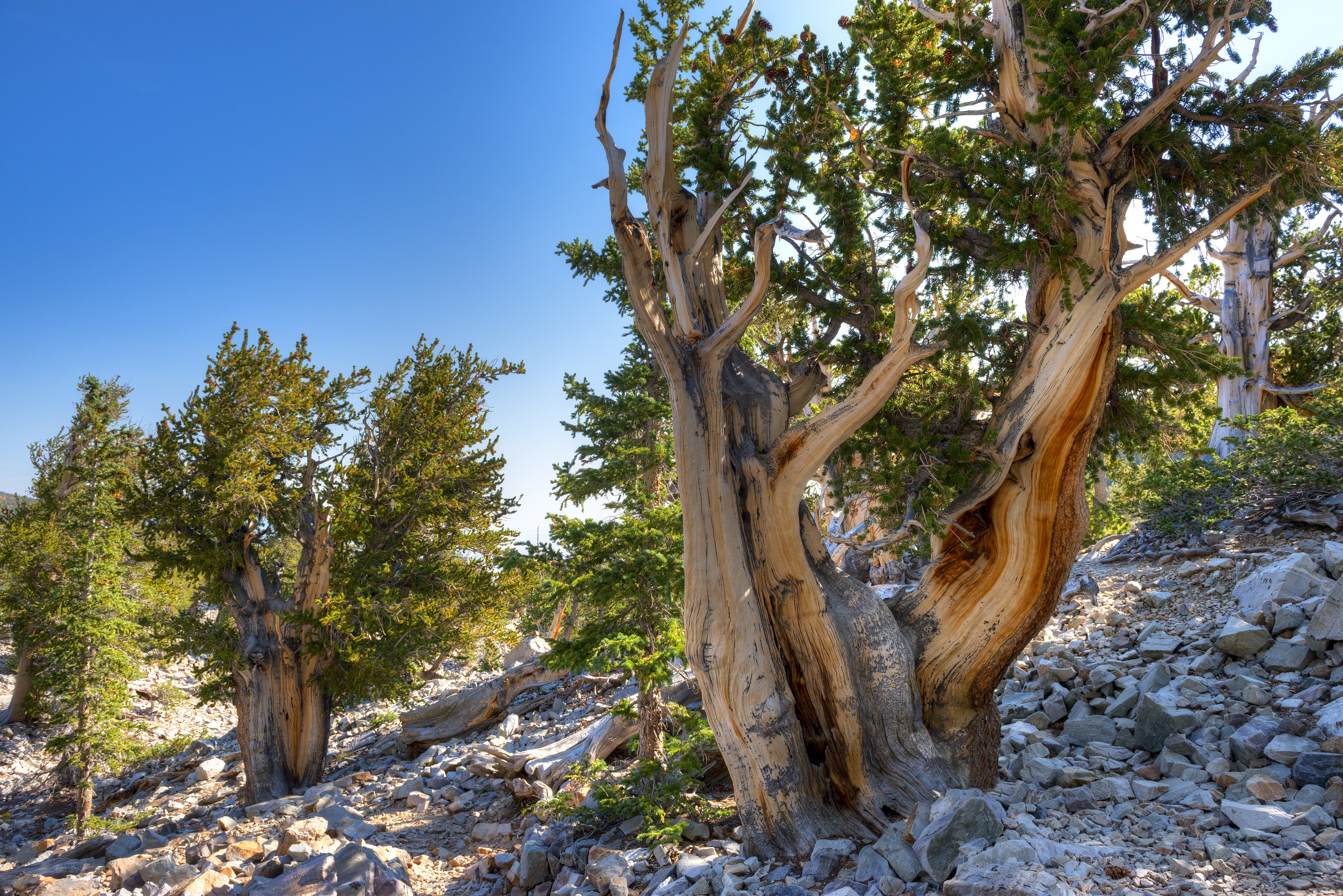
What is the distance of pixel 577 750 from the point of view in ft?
26.5

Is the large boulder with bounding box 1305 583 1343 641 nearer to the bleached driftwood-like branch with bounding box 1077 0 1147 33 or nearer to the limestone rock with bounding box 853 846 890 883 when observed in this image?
the limestone rock with bounding box 853 846 890 883

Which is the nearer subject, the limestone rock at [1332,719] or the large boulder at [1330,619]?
the limestone rock at [1332,719]

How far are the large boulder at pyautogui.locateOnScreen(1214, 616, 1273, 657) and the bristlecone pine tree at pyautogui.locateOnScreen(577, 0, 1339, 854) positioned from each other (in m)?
1.88

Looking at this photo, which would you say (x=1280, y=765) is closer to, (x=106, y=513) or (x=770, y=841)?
(x=770, y=841)

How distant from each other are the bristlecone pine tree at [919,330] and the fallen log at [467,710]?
7.16 meters

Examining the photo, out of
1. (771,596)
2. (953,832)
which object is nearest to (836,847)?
(953,832)

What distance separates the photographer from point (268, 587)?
407 inches

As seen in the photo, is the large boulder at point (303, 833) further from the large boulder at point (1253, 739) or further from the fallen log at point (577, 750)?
the large boulder at point (1253, 739)

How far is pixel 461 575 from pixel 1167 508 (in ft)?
33.6

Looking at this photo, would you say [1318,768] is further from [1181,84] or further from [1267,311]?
[1267,311]

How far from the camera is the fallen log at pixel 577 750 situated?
776 centimetres

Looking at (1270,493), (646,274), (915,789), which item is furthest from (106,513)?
(1270,493)

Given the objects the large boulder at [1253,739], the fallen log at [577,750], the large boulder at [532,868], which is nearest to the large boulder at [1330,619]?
the large boulder at [1253,739]

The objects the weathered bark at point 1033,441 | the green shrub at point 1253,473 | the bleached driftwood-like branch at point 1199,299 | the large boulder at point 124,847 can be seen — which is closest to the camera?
the weathered bark at point 1033,441
